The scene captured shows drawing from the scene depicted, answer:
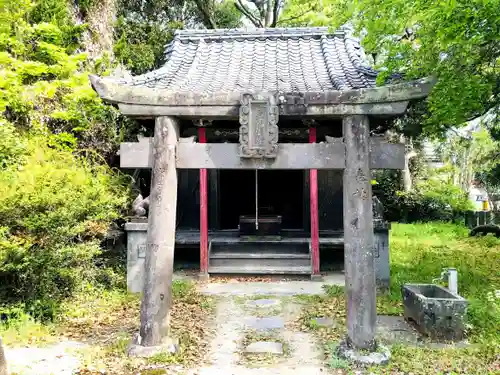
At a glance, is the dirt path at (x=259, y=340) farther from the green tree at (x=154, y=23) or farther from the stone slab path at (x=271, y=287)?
the green tree at (x=154, y=23)

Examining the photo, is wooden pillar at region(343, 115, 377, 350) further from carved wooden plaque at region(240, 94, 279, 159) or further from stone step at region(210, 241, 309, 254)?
stone step at region(210, 241, 309, 254)

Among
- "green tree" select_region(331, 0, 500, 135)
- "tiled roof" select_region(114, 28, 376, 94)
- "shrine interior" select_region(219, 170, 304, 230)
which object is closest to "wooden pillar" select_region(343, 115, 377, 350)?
"tiled roof" select_region(114, 28, 376, 94)

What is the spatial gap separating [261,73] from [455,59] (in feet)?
11.8

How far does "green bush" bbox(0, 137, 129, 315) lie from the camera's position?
6.52 meters

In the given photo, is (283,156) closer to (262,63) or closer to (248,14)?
(262,63)

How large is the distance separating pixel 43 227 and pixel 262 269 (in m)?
5.67

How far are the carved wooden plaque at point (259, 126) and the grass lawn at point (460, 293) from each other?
2928 millimetres

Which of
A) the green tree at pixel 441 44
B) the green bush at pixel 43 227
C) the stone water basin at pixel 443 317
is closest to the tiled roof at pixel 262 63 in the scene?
the green tree at pixel 441 44

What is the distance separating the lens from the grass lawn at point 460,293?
5.29 m

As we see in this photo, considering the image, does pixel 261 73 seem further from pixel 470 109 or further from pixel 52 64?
pixel 52 64

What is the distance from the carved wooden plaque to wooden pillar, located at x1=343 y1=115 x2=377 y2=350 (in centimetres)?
99

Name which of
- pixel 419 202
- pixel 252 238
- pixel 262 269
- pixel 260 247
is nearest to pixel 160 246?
pixel 262 269

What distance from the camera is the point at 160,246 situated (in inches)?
222

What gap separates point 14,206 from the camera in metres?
6.48
